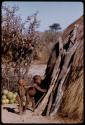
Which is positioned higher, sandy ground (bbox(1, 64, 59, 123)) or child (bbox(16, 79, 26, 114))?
child (bbox(16, 79, 26, 114))

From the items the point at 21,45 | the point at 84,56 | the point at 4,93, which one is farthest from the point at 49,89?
the point at 21,45

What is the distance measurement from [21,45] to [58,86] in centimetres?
317

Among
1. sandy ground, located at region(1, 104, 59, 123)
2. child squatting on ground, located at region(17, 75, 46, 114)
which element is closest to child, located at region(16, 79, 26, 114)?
child squatting on ground, located at region(17, 75, 46, 114)

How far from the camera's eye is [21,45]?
453 inches

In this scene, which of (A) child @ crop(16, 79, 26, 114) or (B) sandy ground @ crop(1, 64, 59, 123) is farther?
(A) child @ crop(16, 79, 26, 114)

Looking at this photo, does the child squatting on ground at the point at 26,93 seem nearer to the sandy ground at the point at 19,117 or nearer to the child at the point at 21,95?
the child at the point at 21,95

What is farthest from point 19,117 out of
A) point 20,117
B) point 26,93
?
point 26,93

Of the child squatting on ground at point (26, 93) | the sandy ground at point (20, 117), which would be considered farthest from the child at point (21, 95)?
the sandy ground at point (20, 117)

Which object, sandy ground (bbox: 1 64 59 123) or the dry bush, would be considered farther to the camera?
the dry bush

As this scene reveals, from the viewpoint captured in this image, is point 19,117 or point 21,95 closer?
point 19,117

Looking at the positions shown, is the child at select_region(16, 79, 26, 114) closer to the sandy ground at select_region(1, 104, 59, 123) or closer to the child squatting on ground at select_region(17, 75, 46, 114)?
the child squatting on ground at select_region(17, 75, 46, 114)

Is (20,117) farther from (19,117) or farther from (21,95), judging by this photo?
(21,95)

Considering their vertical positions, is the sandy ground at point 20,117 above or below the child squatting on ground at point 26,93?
below

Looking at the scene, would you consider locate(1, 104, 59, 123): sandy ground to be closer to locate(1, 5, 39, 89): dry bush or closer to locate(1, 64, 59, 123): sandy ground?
locate(1, 64, 59, 123): sandy ground
